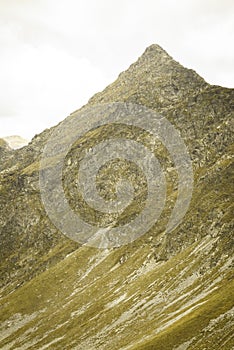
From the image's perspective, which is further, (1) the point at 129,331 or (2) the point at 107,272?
Result: (2) the point at 107,272

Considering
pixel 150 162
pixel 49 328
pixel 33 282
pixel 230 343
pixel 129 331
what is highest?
pixel 150 162

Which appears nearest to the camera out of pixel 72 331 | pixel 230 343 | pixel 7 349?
pixel 230 343

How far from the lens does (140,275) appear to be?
133 metres

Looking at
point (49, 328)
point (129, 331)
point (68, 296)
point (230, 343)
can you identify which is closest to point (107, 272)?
point (68, 296)

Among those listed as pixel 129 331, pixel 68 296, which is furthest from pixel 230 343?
pixel 68 296

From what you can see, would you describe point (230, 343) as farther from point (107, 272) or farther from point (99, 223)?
point (99, 223)

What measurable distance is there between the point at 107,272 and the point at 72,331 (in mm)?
32938

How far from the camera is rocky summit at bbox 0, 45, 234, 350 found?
86188 mm

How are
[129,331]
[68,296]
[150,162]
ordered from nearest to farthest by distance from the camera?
[129,331] → [68,296] → [150,162]

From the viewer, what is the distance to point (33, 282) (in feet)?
537

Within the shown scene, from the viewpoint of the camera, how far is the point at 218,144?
179375 mm

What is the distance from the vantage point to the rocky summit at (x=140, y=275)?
283 feet

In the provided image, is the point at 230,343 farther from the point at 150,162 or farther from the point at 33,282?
the point at 150,162

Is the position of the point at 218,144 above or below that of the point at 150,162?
below
